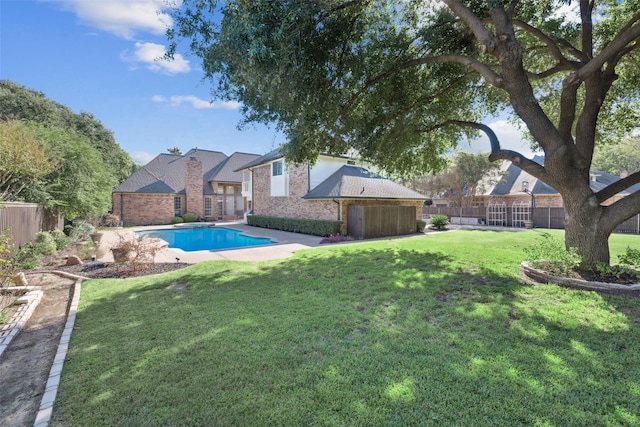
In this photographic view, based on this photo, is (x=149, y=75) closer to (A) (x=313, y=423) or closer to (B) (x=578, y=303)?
(A) (x=313, y=423)

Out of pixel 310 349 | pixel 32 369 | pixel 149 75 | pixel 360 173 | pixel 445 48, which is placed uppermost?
pixel 149 75

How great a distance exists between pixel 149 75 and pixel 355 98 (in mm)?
10942

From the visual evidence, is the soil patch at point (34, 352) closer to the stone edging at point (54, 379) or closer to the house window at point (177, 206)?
the stone edging at point (54, 379)

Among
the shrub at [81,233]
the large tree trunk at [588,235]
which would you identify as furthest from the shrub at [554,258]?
the shrub at [81,233]

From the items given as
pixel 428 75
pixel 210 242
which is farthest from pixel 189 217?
pixel 428 75

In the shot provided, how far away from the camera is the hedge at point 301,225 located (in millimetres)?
16484

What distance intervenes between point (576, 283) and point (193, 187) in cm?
3004

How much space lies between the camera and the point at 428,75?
31.1ft

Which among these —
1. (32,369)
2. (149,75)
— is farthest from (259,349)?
(149,75)

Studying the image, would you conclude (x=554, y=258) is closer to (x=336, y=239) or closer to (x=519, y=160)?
(x=519, y=160)

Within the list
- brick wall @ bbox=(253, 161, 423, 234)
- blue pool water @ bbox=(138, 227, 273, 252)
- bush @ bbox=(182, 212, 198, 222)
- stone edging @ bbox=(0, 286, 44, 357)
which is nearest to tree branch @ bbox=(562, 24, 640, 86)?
stone edging @ bbox=(0, 286, 44, 357)

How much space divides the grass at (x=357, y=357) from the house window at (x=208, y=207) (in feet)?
84.0

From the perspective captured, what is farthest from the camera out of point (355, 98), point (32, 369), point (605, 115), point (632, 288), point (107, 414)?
point (605, 115)

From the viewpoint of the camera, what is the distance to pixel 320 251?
35.7 ft
